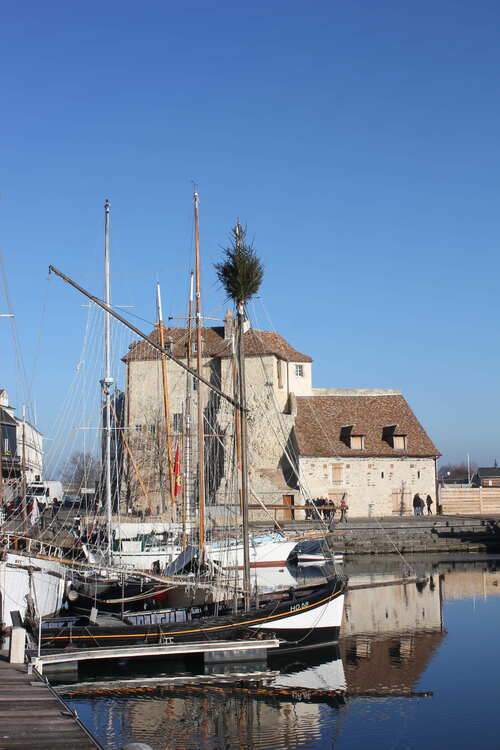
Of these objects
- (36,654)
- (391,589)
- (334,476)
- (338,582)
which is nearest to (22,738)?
(36,654)

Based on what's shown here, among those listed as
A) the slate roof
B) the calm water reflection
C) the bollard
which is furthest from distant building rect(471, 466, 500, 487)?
the bollard

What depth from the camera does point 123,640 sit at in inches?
896

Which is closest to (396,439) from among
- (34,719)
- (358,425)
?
(358,425)

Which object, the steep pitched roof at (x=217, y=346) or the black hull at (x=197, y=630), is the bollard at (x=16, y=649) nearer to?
the black hull at (x=197, y=630)

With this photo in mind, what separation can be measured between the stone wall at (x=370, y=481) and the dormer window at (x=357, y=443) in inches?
41.5

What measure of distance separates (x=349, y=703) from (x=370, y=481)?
1621 inches

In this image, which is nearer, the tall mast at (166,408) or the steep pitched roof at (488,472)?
the tall mast at (166,408)

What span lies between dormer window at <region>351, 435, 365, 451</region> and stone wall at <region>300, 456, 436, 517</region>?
105cm

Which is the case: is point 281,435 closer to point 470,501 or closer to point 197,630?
point 470,501

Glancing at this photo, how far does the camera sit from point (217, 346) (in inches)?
2544

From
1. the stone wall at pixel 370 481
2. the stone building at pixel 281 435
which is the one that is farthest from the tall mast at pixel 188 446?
the stone wall at pixel 370 481

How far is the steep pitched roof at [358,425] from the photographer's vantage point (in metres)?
61.0

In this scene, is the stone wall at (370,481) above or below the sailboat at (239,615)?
above

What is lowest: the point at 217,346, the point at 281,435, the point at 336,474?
the point at 336,474
